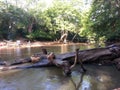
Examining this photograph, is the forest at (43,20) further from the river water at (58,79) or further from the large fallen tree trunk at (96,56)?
the river water at (58,79)

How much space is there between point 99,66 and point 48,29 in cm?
4230

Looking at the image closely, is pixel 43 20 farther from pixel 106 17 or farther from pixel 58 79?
pixel 58 79

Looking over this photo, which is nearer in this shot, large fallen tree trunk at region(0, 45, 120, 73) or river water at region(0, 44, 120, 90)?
river water at region(0, 44, 120, 90)

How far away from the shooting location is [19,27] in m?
53.2

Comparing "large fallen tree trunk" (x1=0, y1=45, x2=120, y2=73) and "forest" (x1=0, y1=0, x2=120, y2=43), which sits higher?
"forest" (x1=0, y1=0, x2=120, y2=43)

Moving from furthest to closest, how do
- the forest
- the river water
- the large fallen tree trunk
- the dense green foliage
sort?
1. the forest
2. the dense green foliage
3. the large fallen tree trunk
4. the river water

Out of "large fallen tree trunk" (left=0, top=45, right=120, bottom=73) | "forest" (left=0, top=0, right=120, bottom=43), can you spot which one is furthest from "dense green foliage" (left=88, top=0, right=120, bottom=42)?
"forest" (left=0, top=0, right=120, bottom=43)

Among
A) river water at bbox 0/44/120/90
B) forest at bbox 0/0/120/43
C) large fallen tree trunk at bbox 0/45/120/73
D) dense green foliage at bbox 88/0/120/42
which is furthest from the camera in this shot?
forest at bbox 0/0/120/43

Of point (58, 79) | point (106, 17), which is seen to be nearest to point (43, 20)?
point (106, 17)

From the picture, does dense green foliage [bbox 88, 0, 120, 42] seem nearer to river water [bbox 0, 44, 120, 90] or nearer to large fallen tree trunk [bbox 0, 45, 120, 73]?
large fallen tree trunk [bbox 0, 45, 120, 73]

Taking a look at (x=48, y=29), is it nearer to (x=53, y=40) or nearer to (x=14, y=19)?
(x=53, y=40)

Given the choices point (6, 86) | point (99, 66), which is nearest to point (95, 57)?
point (99, 66)

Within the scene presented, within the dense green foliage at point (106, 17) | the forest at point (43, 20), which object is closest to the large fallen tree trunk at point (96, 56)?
the dense green foliage at point (106, 17)

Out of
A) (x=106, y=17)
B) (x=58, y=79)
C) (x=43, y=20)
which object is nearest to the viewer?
(x=58, y=79)
